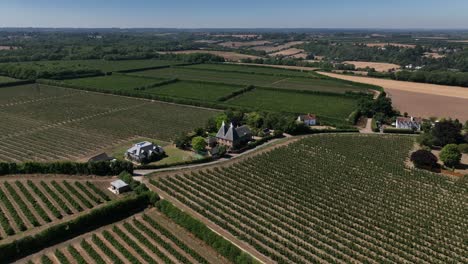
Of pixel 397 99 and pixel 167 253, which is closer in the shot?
pixel 167 253

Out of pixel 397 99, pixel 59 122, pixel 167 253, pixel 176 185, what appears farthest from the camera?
pixel 397 99

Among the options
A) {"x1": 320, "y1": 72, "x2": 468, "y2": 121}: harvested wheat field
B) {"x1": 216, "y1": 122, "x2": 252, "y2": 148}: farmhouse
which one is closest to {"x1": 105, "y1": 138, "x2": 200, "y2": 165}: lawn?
{"x1": 216, "y1": 122, "x2": 252, "y2": 148}: farmhouse

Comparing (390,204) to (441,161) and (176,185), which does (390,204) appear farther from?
(176,185)

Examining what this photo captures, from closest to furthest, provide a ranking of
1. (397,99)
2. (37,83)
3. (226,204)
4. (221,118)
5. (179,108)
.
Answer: (226,204), (221,118), (179,108), (397,99), (37,83)

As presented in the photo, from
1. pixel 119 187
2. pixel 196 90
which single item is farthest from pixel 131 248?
pixel 196 90

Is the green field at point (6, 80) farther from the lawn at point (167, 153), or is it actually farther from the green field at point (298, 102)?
the lawn at point (167, 153)

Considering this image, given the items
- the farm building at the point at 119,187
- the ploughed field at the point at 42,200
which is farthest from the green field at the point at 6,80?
the farm building at the point at 119,187

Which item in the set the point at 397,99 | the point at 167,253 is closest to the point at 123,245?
the point at 167,253
